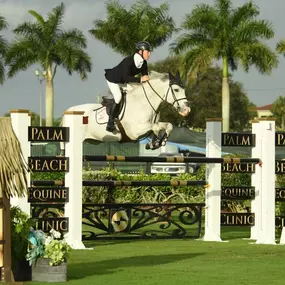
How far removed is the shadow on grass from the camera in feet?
38.6

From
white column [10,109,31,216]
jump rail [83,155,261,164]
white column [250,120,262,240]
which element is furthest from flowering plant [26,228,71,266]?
white column [250,120,262,240]

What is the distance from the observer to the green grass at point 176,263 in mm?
11078

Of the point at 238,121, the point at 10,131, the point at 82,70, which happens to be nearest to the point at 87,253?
the point at 10,131

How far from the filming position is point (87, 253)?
585 inches

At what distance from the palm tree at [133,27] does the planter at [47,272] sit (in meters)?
38.3

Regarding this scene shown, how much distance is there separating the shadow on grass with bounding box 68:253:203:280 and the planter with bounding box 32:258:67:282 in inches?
10.8

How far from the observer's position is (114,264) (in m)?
12.9

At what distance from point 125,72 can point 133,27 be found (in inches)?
1296

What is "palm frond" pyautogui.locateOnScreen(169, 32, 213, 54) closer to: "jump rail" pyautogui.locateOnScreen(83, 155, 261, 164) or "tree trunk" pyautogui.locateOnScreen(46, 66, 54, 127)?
"tree trunk" pyautogui.locateOnScreen(46, 66, 54, 127)

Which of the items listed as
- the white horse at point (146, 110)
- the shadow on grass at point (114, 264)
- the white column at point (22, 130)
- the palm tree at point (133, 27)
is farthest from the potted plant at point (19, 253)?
the palm tree at point (133, 27)

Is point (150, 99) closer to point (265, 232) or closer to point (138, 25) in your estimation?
point (265, 232)

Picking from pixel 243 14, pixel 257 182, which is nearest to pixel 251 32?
pixel 243 14

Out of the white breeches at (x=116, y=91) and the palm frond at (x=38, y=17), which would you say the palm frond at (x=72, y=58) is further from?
the white breeches at (x=116, y=91)

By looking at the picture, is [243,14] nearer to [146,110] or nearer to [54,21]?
[54,21]
